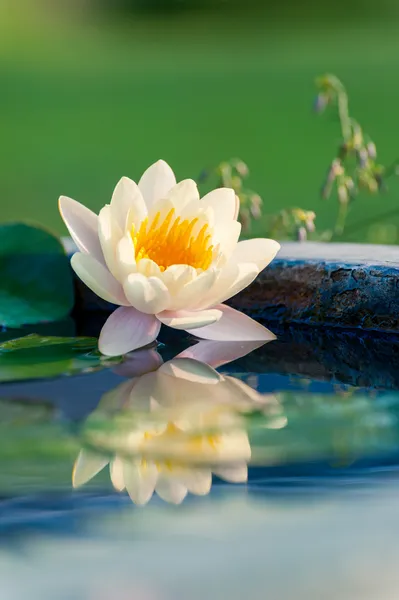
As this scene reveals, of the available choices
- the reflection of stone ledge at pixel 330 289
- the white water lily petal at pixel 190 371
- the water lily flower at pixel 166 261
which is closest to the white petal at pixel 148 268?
the water lily flower at pixel 166 261

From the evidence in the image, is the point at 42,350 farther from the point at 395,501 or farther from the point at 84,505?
the point at 395,501

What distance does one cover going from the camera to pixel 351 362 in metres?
1.02

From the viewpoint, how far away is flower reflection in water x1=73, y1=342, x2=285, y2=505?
656mm

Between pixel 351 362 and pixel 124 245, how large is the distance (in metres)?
0.32

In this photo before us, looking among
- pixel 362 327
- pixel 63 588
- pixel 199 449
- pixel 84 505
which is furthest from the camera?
pixel 362 327

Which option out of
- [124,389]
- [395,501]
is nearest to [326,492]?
[395,501]

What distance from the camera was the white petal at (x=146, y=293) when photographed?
97cm

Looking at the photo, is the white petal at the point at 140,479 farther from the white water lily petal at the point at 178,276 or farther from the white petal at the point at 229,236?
the white petal at the point at 229,236

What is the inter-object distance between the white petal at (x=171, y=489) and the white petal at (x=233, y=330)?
1.42ft

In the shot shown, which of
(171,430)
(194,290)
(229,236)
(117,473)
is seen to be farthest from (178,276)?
(117,473)

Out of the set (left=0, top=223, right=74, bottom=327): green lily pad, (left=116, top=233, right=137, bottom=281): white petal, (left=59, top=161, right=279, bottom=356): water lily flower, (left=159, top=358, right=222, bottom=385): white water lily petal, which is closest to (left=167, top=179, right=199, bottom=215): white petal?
(left=59, top=161, right=279, bottom=356): water lily flower

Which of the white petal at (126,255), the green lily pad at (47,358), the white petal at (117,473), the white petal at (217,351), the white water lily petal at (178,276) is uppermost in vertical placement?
the white petal at (126,255)

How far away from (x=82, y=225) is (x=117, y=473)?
488mm

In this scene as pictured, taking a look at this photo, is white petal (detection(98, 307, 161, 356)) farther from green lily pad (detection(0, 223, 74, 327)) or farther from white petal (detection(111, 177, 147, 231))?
green lily pad (detection(0, 223, 74, 327))
